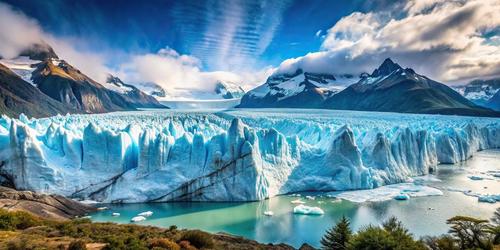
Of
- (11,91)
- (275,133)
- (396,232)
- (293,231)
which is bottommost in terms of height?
(293,231)

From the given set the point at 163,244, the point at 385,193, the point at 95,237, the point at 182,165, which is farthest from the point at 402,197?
the point at 95,237

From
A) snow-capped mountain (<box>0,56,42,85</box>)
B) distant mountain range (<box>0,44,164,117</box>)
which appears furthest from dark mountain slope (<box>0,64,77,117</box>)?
snow-capped mountain (<box>0,56,42,85</box>)

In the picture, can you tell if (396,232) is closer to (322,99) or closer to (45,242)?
(45,242)

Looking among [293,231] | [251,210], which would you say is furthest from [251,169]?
[293,231]

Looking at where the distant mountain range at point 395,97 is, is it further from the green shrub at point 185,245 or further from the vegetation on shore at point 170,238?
the green shrub at point 185,245

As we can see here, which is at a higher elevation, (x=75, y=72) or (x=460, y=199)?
(x=75, y=72)

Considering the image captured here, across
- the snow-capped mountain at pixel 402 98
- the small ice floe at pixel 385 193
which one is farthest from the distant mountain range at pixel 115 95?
the small ice floe at pixel 385 193

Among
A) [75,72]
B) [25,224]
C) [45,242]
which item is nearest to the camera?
[45,242]
